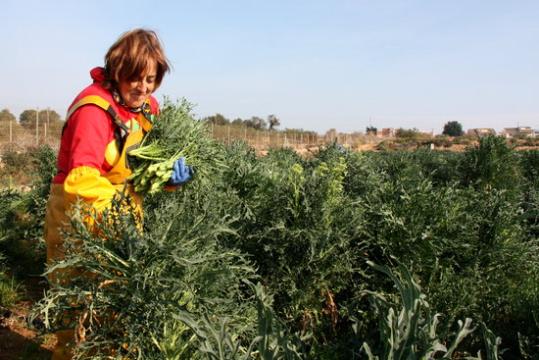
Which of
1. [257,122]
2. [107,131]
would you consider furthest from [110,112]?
[257,122]

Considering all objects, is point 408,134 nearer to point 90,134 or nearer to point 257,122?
point 257,122

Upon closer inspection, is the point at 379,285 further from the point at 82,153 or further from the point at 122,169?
the point at 82,153

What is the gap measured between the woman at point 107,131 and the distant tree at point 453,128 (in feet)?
277

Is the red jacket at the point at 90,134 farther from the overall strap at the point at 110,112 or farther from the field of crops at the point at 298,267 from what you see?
the field of crops at the point at 298,267

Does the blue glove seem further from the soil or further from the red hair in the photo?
the soil

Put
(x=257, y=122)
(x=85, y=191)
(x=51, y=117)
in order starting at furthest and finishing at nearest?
(x=257, y=122) < (x=51, y=117) < (x=85, y=191)

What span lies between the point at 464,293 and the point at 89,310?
2.58 metres

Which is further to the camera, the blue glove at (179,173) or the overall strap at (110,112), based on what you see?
the blue glove at (179,173)

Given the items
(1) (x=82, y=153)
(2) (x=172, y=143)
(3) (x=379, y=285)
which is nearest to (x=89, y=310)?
(1) (x=82, y=153)

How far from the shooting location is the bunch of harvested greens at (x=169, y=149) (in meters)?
2.51

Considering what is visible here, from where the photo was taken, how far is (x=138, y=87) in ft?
8.18

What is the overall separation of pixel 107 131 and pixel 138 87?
1.00 feet

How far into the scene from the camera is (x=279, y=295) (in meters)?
3.56

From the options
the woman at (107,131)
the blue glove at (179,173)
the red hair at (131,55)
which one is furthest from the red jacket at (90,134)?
the blue glove at (179,173)
